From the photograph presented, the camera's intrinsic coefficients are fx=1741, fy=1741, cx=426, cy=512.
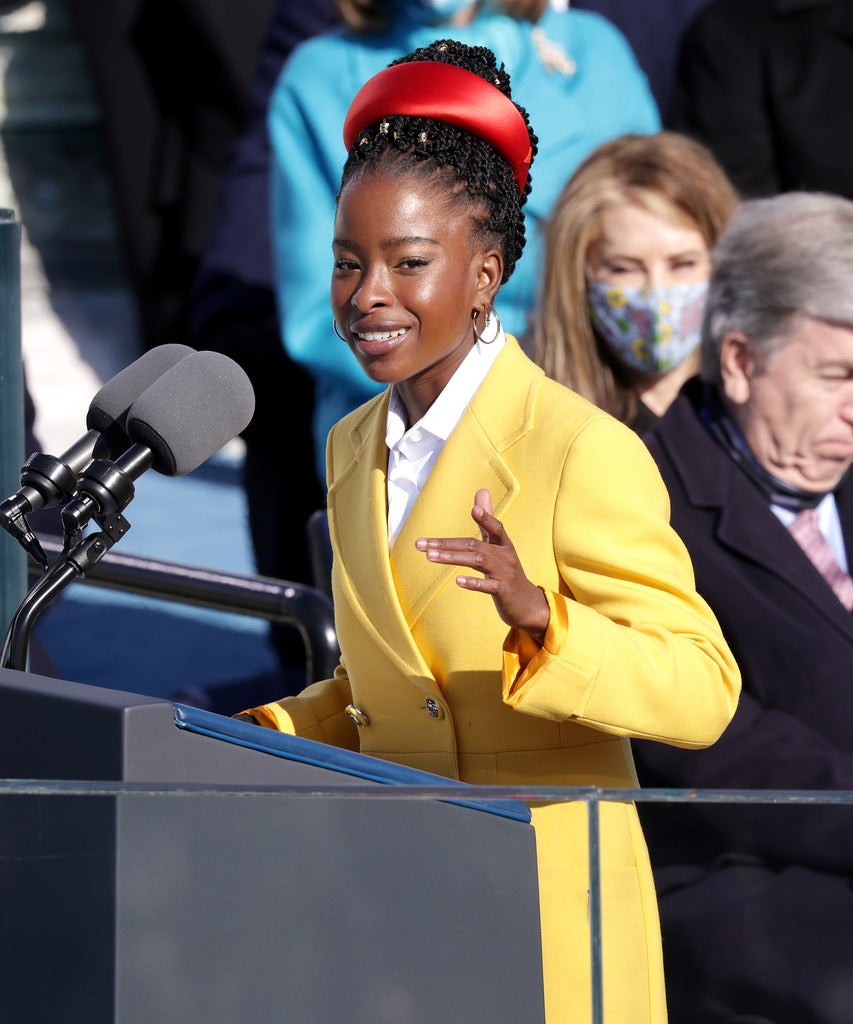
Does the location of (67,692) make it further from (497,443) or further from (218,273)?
(218,273)

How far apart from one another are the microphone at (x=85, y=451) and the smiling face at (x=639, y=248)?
1.51m

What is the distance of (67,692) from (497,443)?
51cm

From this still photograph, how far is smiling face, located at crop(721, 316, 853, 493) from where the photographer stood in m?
2.28

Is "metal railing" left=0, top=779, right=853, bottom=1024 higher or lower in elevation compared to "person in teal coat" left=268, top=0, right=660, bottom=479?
lower

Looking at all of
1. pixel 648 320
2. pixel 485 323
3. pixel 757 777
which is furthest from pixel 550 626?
pixel 648 320

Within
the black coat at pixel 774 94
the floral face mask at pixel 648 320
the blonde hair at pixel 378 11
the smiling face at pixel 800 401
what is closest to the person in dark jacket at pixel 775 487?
the smiling face at pixel 800 401

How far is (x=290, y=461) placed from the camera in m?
3.89

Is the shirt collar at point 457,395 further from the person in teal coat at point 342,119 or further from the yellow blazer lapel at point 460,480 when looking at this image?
the person in teal coat at point 342,119

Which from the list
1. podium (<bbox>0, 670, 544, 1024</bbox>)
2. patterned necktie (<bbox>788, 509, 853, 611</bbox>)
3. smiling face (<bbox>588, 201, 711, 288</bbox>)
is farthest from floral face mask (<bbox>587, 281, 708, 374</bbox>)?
podium (<bbox>0, 670, 544, 1024</bbox>)

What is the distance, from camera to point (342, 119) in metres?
3.33

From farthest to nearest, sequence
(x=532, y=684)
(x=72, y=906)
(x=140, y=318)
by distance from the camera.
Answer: (x=140, y=318) < (x=532, y=684) < (x=72, y=906)

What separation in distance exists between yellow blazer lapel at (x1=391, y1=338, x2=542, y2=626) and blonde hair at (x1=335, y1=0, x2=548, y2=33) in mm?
1960

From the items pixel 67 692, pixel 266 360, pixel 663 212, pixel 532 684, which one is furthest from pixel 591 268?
pixel 67 692

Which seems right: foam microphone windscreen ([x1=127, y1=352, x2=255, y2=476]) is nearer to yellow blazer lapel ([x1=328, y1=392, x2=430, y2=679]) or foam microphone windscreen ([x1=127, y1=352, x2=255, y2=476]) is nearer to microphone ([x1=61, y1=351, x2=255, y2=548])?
microphone ([x1=61, y1=351, x2=255, y2=548])
